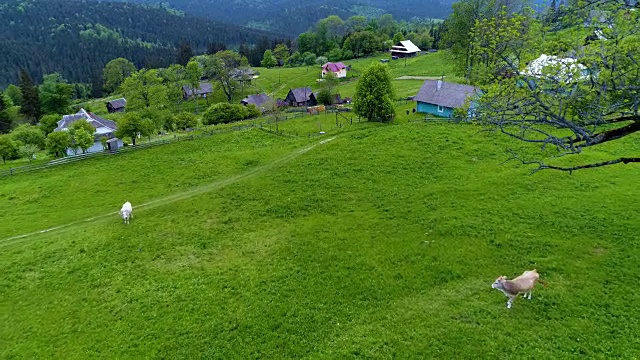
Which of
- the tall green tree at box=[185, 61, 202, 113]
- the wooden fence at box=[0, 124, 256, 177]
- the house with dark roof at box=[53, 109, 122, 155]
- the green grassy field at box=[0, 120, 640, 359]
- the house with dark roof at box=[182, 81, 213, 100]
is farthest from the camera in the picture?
the house with dark roof at box=[182, 81, 213, 100]

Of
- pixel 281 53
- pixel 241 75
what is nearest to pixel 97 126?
pixel 241 75

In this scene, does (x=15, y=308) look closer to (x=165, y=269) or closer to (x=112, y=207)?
(x=165, y=269)

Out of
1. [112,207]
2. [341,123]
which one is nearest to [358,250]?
[112,207]

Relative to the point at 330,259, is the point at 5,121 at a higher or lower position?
higher

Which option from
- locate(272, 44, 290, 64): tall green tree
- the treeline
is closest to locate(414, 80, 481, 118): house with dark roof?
the treeline

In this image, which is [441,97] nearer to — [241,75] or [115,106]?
[241,75]

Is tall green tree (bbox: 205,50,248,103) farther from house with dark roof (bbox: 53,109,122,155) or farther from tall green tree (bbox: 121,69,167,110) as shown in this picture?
house with dark roof (bbox: 53,109,122,155)
